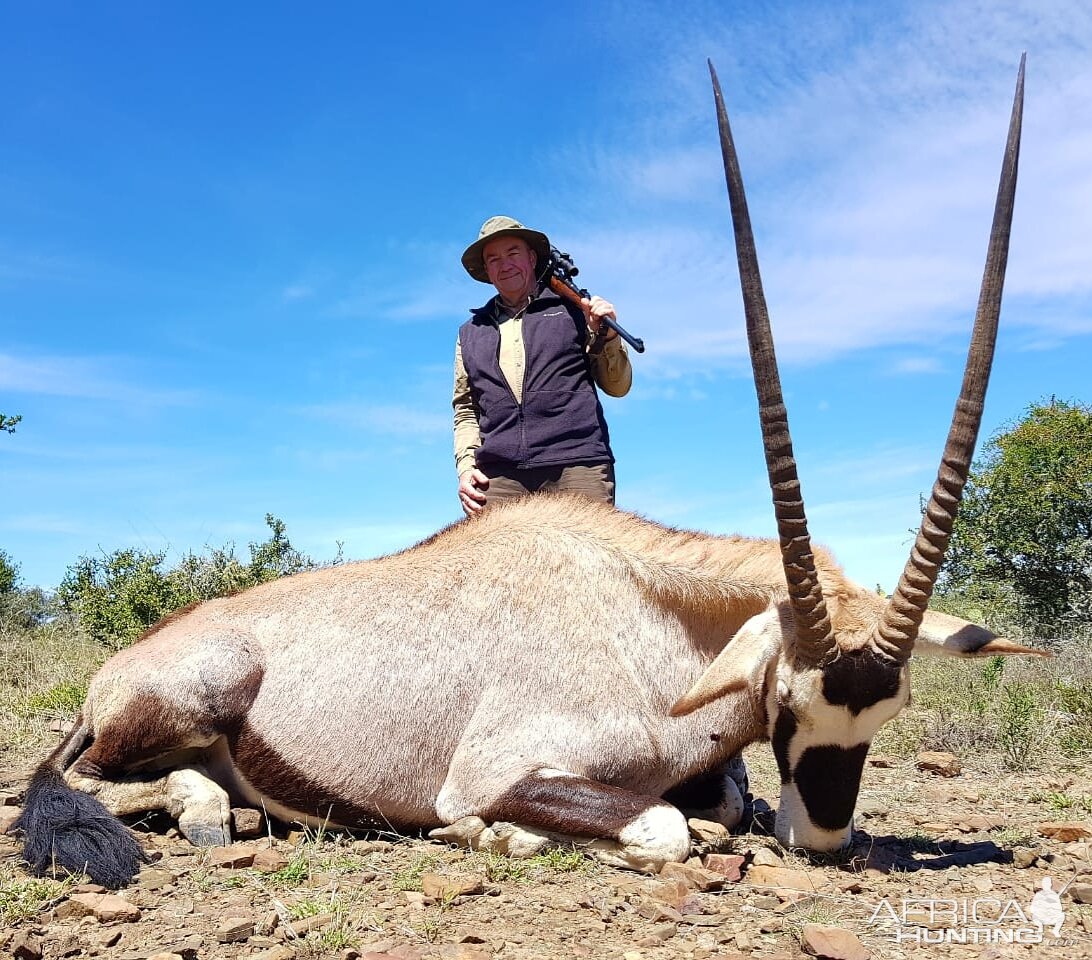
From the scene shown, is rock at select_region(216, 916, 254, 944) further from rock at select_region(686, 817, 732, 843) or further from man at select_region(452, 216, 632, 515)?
man at select_region(452, 216, 632, 515)

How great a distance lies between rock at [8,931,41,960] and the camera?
11.3 ft

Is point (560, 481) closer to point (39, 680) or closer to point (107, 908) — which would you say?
point (107, 908)

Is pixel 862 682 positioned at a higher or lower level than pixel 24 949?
higher

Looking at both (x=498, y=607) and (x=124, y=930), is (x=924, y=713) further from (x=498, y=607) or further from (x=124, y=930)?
(x=124, y=930)

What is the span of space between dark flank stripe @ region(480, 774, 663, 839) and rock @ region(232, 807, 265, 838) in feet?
3.72

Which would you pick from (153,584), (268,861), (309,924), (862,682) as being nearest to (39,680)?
(153,584)

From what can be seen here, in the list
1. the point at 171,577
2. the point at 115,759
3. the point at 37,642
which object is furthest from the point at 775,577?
the point at 37,642

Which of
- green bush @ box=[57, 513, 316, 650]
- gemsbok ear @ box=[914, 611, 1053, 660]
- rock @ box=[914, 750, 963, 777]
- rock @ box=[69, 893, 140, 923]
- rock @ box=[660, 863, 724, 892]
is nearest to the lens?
rock @ box=[69, 893, 140, 923]

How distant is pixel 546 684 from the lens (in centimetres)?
488

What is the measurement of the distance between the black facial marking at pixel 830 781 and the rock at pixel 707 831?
0.40 metres

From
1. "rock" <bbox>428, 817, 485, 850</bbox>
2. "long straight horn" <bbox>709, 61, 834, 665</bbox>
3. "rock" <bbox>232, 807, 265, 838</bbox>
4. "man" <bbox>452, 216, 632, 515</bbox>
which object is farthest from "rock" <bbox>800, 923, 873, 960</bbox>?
"man" <bbox>452, 216, 632, 515</bbox>

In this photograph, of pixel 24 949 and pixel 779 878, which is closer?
pixel 24 949

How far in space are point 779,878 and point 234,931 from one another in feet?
6.81

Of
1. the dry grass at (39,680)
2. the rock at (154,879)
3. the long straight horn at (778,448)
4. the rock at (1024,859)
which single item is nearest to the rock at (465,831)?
the rock at (154,879)
